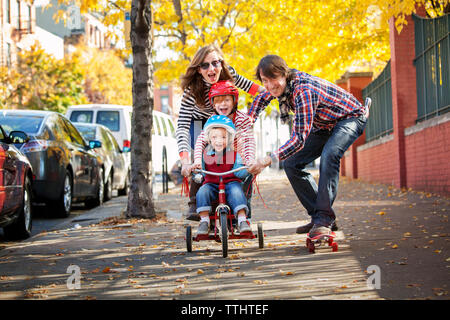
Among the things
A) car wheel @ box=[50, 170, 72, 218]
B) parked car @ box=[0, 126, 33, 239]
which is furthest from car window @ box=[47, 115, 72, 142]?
parked car @ box=[0, 126, 33, 239]

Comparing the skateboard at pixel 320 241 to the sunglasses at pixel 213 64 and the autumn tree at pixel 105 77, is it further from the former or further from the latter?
the autumn tree at pixel 105 77

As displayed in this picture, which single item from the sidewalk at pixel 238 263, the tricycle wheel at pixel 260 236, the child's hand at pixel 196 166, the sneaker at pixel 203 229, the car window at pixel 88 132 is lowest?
the sidewalk at pixel 238 263

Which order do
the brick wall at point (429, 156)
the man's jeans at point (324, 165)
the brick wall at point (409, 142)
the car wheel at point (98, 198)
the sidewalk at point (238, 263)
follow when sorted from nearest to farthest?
1. the sidewalk at point (238, 263)
2. the man's jeans at point (324, 165)
3. the brick wall at point (429, 156)
4. the brick wall at point (409, 142)
5. the car wheel at point (98, 198)

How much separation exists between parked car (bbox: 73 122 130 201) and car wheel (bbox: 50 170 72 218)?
3250mm

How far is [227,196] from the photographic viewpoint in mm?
6016

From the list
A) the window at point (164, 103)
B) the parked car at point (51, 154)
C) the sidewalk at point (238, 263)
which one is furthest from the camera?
the window at point (164, 103)

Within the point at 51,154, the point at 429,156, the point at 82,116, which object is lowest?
the point at 429,156

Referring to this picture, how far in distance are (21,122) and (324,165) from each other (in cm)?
578

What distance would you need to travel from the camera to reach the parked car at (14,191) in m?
7.32

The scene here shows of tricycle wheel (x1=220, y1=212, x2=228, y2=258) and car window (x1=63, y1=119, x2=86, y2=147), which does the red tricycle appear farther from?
car window (x1=63, y1=119, x2=86, y2=147)

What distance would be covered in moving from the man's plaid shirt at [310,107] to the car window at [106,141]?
9562 millimetres

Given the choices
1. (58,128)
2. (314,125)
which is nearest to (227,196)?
(314,125)

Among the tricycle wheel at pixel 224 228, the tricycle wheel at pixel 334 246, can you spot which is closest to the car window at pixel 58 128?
the tricycle wheel at pixel 224 228

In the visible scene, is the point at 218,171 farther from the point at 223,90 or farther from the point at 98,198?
the point at 98,198
